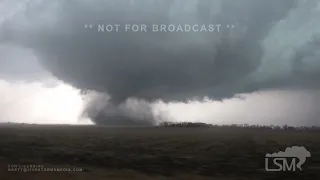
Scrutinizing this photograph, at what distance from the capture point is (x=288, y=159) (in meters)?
1.99

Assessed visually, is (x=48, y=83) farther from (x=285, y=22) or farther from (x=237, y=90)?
(x=285, y=22)

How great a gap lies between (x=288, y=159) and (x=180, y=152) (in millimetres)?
647

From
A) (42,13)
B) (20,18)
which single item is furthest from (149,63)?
(20,18)

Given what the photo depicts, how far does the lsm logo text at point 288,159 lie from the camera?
1.98m

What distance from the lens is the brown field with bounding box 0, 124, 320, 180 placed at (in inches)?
77.8

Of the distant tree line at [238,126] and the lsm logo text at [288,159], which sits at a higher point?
the distant tree line at [238,126]

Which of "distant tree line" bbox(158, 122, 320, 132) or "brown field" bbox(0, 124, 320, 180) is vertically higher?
"distant tree line" bbox(158, 122, 320, 132)

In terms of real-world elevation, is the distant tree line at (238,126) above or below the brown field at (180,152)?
above

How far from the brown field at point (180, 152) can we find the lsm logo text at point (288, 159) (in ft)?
0.08

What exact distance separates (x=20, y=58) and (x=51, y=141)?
0.55 meters

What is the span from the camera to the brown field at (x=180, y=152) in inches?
77.8

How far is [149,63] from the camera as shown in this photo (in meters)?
2.00

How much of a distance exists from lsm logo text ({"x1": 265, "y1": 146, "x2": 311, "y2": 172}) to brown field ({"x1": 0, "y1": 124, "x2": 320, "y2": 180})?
2cm

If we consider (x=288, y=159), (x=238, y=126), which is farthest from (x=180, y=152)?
(x=288, y=159)
